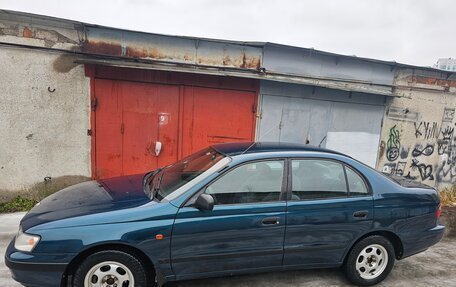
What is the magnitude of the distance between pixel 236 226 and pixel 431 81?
694 cm

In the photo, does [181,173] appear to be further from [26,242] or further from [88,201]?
[26,242]

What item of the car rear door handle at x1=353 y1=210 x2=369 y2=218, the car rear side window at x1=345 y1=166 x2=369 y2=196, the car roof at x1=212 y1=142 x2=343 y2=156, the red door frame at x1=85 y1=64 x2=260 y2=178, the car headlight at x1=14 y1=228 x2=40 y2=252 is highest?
the red door frame at x1=85 y1=64 x2=260 y2=178

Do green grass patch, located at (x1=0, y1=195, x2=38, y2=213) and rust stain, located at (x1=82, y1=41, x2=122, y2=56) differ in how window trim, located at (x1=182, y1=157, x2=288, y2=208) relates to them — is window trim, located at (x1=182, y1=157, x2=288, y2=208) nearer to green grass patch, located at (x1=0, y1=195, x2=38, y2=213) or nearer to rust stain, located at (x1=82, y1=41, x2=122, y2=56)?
rust stain, located at (x1=82, y1=41, x2=122, y2=56)

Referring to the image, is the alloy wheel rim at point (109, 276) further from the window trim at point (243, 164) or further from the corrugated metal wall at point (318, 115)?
the corrugated metal wall at point (318, 115)

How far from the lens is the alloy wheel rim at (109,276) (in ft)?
8.91

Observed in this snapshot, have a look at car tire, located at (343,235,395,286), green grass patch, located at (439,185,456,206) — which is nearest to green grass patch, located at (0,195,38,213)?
car tire, located at (343,235,395,286)

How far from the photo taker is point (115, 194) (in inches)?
125

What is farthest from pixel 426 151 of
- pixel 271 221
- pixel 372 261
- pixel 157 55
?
pixel 157 55

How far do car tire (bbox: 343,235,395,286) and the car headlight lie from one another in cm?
298

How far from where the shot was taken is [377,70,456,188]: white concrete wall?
7.42m

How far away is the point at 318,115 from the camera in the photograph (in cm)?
698

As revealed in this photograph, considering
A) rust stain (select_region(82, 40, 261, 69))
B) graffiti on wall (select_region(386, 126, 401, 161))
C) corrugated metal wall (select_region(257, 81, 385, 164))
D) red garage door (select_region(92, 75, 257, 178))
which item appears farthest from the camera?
graffiti on wall (select_region(386, 126, 401, 161))

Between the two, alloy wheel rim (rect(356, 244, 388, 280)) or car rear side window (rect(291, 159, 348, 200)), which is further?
alloy wheel rim (rect(356, 244, 388, 280))

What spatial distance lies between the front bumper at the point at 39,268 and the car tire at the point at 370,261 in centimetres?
272
